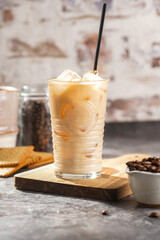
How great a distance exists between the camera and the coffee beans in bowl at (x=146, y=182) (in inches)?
39.0

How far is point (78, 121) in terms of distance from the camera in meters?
1.17

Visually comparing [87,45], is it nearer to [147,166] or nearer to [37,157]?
[37,157]

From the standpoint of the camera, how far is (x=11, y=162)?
1392mm

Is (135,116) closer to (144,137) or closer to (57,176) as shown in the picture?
(144,137)

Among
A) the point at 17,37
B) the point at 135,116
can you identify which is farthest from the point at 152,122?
the point at 17,37

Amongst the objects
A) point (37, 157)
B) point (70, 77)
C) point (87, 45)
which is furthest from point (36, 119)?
point (87, 45)

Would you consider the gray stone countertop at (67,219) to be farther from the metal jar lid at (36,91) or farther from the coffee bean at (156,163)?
the metal jar lid at (36,91)

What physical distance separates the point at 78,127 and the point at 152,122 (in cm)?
125

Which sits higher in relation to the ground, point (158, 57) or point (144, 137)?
point (158, 57)

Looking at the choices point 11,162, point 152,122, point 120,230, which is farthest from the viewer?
point 152,122

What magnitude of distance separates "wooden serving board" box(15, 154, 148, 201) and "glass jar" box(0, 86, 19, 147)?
0.41 metres

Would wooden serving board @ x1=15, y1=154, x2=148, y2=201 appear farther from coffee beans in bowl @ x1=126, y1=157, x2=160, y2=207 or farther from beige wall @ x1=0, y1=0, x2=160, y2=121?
beige wall @ x1=0, y1=0, x2=160, y2=121

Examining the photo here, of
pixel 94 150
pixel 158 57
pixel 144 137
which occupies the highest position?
pixel 158 57

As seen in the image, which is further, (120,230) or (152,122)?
(152,122)
